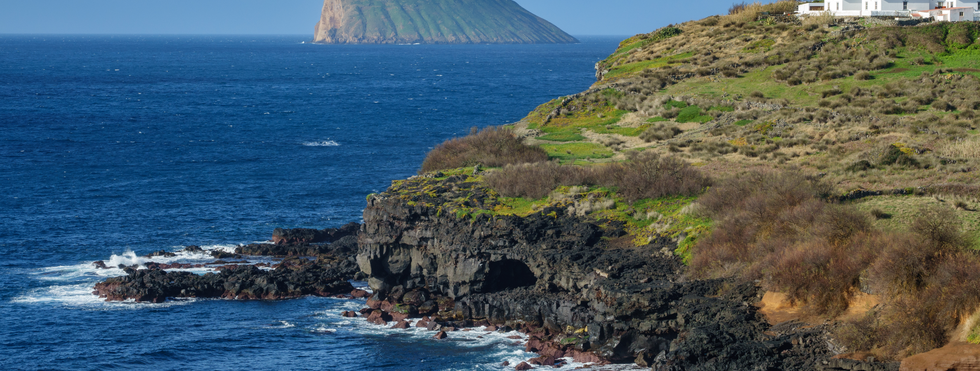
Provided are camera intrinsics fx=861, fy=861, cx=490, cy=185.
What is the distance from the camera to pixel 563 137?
56062 mm

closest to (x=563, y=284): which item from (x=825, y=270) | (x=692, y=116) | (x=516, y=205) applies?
(x=516, y=205)

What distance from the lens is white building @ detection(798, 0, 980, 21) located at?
210 ft

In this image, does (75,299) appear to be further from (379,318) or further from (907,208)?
(907,208)

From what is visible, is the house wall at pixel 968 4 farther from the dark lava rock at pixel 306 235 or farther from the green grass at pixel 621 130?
the dark lava rock at pixel 306 235

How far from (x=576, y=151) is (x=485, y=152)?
18.2 ft

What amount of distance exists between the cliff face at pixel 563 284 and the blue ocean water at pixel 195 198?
278 centimetres

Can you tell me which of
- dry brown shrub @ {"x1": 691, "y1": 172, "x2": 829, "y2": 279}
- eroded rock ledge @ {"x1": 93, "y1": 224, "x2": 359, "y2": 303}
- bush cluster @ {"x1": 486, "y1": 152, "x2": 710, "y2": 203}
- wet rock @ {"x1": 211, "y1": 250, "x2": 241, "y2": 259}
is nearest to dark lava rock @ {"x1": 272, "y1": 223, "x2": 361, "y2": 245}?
wet rock @ {"x1": 211, "y1": 250, "x2": 241, "y2": 259}

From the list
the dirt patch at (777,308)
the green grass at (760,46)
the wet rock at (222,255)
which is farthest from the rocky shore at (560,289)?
the green grass at (760,46)

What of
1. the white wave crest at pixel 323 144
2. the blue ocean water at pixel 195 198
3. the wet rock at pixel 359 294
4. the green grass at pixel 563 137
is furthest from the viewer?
the white wave crest at pixel 323 144

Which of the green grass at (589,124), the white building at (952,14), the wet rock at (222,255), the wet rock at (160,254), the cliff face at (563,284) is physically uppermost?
the white building at (952,14)

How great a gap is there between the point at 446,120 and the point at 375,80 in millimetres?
77588

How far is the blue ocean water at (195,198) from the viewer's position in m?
37.2

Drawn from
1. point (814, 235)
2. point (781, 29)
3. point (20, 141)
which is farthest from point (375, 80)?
point (814, 235)

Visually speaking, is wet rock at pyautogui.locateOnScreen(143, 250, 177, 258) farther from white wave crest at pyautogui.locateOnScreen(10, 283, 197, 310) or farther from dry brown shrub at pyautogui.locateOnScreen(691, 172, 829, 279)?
dry brown shrub at pyautogui.locateOnScreen(691, 172, 829, 279)
